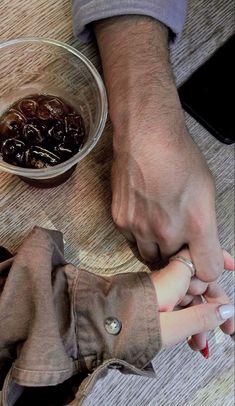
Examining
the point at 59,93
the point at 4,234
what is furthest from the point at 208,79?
the point at 4,234

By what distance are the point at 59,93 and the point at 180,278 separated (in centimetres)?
28

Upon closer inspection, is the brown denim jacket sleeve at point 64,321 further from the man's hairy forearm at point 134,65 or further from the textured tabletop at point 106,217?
the man's hairy forearm at point 134,65

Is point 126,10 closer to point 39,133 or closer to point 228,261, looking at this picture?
point 39,133

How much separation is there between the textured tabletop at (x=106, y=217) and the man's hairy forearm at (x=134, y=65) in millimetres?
40

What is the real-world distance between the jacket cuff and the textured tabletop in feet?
0.27

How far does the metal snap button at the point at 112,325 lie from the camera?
0.66 meters

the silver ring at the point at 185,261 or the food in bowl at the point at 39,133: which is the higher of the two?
the food in bowl at the point at 39,133

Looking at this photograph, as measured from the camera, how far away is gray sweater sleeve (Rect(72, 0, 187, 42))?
0.76 metres

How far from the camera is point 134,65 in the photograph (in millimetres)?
765

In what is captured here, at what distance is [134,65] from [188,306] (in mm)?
315

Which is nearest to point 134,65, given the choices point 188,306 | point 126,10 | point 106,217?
point 126,10

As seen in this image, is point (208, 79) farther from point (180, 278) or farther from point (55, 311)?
point (55, 311)

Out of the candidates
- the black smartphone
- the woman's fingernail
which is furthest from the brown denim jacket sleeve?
the black smartphone

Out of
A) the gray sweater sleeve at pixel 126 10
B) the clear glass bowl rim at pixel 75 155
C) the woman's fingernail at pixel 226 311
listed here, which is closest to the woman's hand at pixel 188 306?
the woman's fingernail at pixel 226 311
